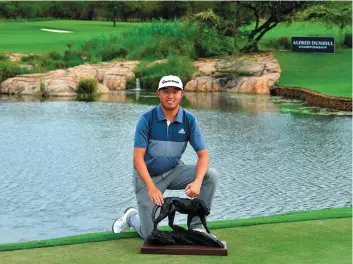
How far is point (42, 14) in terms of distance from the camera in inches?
1826

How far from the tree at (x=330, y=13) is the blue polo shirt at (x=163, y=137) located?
35.9m

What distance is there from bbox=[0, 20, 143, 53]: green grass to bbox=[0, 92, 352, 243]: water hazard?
12426 millimetres

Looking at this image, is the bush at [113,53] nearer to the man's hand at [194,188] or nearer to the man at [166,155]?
the man at [166,155]

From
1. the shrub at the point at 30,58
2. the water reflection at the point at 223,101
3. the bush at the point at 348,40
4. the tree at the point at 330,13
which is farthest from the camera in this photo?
the bush at the point at 348,40

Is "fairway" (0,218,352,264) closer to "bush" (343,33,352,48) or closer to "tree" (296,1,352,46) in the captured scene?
"tree" (296,1,352,46)

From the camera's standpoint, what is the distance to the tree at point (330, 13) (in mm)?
42844

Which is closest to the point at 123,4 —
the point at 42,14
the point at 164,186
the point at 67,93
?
the point at 42,14

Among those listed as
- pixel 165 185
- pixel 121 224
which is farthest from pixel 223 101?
pixel 165 185

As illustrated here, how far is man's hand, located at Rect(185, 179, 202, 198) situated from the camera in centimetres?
718

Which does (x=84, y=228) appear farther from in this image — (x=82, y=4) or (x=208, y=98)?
(x=82, y=4)

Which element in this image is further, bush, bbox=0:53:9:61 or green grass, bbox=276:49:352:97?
bush, bbox=0:53:9:61

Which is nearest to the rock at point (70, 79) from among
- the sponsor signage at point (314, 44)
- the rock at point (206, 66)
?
the rock at point (206, 66)

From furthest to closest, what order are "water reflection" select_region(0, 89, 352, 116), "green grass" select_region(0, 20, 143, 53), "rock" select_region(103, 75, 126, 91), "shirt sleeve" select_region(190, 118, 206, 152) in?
1. "green grass" select_region(0, 20, 143, 53)
2. "rock" select_region(103, 75, 126, 91)
3. "water reflection" select_region(0, 89, 352, 116)
4. "shirt sleeve" select_region(190, 118, 206, 152)

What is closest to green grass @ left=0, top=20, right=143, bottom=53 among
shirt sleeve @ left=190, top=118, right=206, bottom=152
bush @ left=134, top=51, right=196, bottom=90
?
bush @ left=134, top=51, right=196, bottom=90
